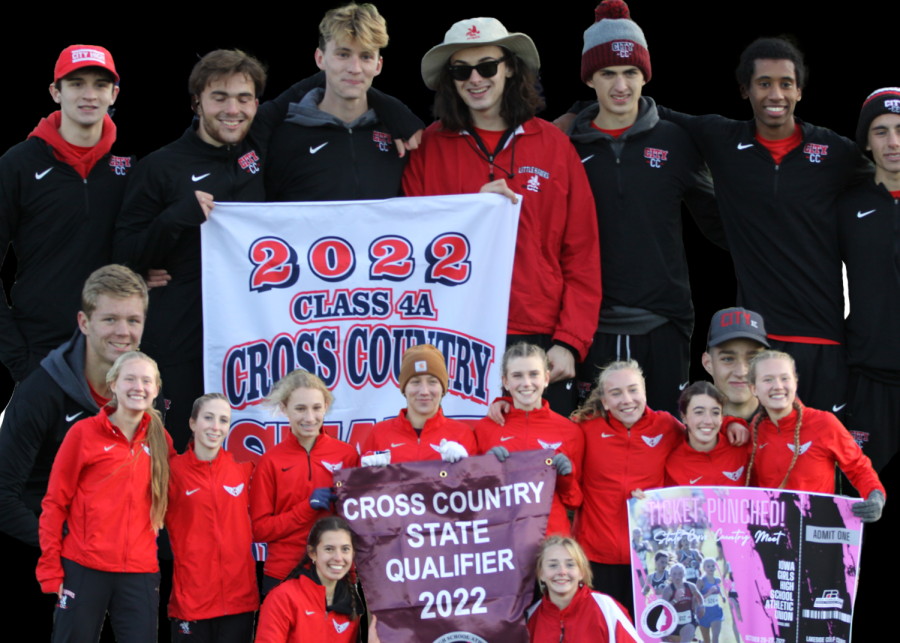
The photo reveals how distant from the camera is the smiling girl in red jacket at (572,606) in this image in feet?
19.1

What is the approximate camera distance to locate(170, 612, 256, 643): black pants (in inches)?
237

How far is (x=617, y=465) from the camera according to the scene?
631cm

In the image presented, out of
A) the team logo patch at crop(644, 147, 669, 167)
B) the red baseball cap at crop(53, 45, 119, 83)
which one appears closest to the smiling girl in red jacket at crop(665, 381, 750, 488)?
the team logo patch at crop(644, 147, 669, 167)

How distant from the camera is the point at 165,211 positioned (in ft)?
22.9

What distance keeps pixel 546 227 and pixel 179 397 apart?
2830 millimetres

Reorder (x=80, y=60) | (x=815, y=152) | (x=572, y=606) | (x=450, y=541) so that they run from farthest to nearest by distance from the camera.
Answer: (x=815, y=152) → (x=80, y=60) → (x=450, y=541) → (x=572, y=606)

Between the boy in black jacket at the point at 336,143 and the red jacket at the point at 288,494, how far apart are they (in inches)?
79.6

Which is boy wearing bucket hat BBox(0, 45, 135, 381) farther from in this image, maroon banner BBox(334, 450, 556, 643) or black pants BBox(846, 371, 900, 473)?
black pants BBox(846, 371, 900, 473)

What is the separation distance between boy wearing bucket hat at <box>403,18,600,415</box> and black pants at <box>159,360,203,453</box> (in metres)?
2.26

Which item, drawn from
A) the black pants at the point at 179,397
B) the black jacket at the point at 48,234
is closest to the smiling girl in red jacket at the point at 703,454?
the black pants at the point at 179,397

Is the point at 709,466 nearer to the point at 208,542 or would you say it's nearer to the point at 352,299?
the point at 352,299

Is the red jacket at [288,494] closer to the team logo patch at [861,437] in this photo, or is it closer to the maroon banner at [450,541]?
the maroon banner at [450,541]

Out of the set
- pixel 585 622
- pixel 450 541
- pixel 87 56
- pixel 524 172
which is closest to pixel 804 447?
pixel 585 622

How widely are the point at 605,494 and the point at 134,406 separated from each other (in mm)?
2828
